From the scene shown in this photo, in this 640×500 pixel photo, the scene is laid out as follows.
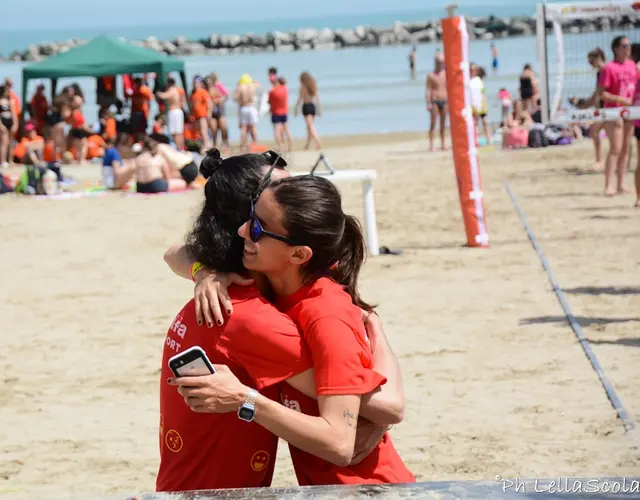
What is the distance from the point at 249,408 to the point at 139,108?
19.5 m

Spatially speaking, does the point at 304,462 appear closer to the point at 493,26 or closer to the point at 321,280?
the point at 321,280

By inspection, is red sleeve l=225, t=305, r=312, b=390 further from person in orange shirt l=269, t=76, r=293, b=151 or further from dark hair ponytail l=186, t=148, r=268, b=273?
person in orange shirt l=269, t=76, r=293, b=151

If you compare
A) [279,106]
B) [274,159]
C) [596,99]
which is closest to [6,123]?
[279,106]

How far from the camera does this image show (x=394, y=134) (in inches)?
916

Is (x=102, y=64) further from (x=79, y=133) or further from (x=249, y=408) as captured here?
(x=249, y=408)

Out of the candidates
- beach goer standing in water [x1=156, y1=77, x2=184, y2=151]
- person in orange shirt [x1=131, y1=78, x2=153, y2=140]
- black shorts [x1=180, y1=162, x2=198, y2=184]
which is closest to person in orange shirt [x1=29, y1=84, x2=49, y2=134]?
person in orange shirt [x1=131, y1=78, x2=153, y2=140]

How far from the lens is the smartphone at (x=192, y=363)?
2092mm

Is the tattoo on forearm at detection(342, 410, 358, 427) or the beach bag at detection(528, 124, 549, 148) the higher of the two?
the tattoo on forearm at detection(342, 410, 358, 427)

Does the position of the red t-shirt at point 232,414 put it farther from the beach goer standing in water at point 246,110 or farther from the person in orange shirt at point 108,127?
the person in orange shirt at point 108,127

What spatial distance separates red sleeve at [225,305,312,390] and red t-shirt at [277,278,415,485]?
0.03 metres

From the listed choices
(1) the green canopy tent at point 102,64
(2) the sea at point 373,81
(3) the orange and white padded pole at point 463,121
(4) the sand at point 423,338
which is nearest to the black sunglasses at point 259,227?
(4) the sand at point 423,338

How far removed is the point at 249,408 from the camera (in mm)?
2139

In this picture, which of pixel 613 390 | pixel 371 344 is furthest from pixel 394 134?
pixel 371 344

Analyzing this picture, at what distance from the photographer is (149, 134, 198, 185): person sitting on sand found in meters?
14.5
